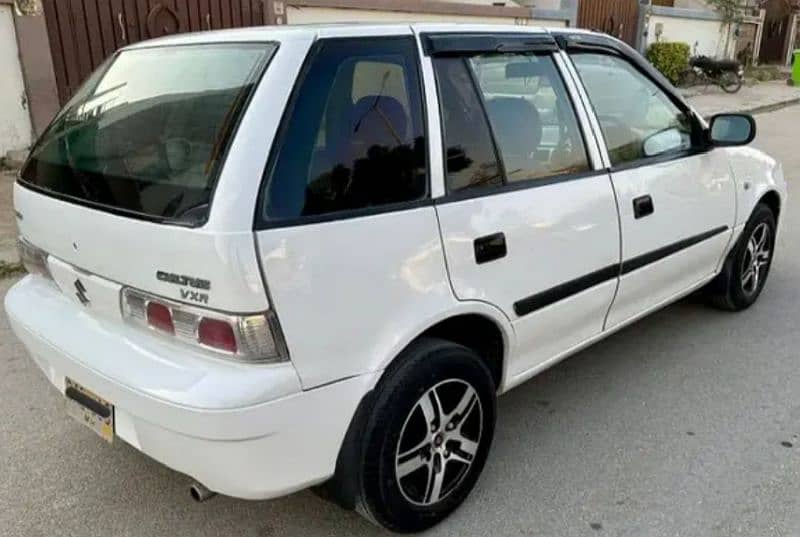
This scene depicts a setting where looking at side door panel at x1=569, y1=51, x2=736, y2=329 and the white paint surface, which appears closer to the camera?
side door panel at x1=569, y1=51, x2=736, y2=329

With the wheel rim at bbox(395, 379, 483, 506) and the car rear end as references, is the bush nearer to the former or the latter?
the wheel rim at bbox(395, 379, 483, 506)

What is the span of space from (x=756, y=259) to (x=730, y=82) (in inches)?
599

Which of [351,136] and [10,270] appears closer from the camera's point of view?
[351,136]

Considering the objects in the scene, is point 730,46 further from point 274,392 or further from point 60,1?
point 274,392

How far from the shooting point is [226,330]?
5.90ft

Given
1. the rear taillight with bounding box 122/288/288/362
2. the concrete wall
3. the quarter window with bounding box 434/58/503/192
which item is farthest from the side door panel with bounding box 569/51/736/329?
the concrete wall

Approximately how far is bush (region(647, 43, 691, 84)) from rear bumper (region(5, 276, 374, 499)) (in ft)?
58.2

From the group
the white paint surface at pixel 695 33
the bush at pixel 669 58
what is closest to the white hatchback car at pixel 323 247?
the bush at pixel 669 58

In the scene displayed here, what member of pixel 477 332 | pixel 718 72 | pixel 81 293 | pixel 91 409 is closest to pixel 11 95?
pixel 81 293

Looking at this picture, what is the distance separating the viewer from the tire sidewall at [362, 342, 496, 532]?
6.78 feet

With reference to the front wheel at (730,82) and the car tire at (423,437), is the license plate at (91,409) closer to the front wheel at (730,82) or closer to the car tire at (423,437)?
the car tire at (423,437)

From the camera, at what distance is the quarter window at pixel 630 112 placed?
9.52ft

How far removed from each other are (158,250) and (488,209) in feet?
3.58

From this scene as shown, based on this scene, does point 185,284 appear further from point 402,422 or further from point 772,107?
point 772,107
